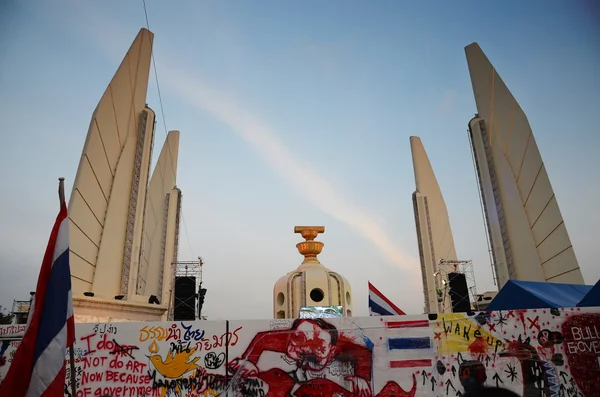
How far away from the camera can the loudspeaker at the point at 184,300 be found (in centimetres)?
1892

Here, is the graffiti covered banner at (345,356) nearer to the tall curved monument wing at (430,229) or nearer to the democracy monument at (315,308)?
the democracy monument at (315,308)

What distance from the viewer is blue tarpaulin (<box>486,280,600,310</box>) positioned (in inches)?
322

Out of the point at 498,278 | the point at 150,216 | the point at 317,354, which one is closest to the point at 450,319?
the point at 317,354

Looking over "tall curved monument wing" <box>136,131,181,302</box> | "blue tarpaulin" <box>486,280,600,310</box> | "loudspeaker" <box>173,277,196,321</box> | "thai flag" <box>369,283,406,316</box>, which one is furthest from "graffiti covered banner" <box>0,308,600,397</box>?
"tall curved monument wing" <box>136,131,181,302</box>

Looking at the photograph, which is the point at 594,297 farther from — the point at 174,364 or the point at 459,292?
the point at 459,292

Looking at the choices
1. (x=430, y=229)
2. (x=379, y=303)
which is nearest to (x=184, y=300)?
(x=379, y=303)

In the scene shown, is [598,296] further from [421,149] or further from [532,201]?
[421,149]

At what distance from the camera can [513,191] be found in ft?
61.0

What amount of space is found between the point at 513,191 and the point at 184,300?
16.1m

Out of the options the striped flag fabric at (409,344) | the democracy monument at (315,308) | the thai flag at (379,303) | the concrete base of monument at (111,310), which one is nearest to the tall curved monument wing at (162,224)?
the democracy monument at (315,308)

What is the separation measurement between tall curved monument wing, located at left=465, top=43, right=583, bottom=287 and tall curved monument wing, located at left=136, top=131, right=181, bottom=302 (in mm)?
20164

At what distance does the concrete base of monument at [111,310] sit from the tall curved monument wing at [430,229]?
54.3 feet

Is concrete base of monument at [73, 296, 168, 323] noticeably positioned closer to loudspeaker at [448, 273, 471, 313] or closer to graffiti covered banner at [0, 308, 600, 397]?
graffiti covered banner at [0, 308, 600, 397]

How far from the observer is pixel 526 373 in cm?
632
